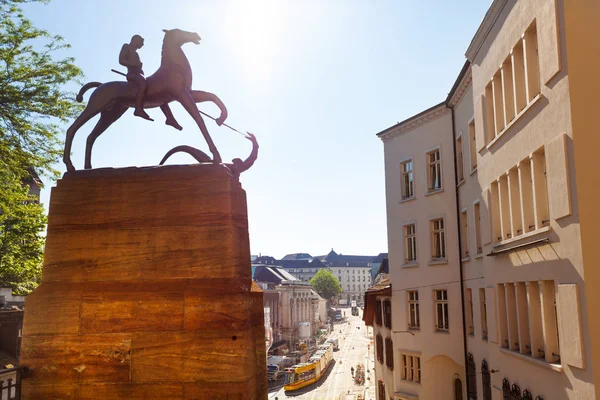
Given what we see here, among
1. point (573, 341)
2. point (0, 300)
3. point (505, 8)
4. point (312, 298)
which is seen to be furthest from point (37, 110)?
point (312, 298)

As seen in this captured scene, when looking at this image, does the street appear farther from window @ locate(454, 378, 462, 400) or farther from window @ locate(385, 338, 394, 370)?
window @ locate(454, 378, 462, 400)

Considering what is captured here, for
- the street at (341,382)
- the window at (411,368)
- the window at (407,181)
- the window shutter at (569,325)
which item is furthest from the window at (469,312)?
the street at (341,382)

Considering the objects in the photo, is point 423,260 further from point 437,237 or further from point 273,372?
point 273,372

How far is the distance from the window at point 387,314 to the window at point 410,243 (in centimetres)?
268

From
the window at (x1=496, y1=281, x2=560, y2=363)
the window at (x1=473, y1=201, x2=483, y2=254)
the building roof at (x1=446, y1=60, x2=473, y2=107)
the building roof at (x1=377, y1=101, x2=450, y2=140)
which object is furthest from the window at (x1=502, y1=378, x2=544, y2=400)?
the building roof at (x1=377, y1=101, x2=450, y2=140)

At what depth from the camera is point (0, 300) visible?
951 inches

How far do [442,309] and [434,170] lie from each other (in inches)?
253

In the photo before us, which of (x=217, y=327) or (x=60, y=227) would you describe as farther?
(x=60, y=227)

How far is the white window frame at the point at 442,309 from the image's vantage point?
82.8 ft

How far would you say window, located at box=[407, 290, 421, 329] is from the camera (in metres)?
26.8

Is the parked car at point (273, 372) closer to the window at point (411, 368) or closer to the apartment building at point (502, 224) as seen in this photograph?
the apartment building at point (502, 224)

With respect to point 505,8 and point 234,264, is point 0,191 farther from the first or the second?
point 505,8

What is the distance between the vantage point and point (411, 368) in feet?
89.6

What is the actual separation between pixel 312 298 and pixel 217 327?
11953cm
